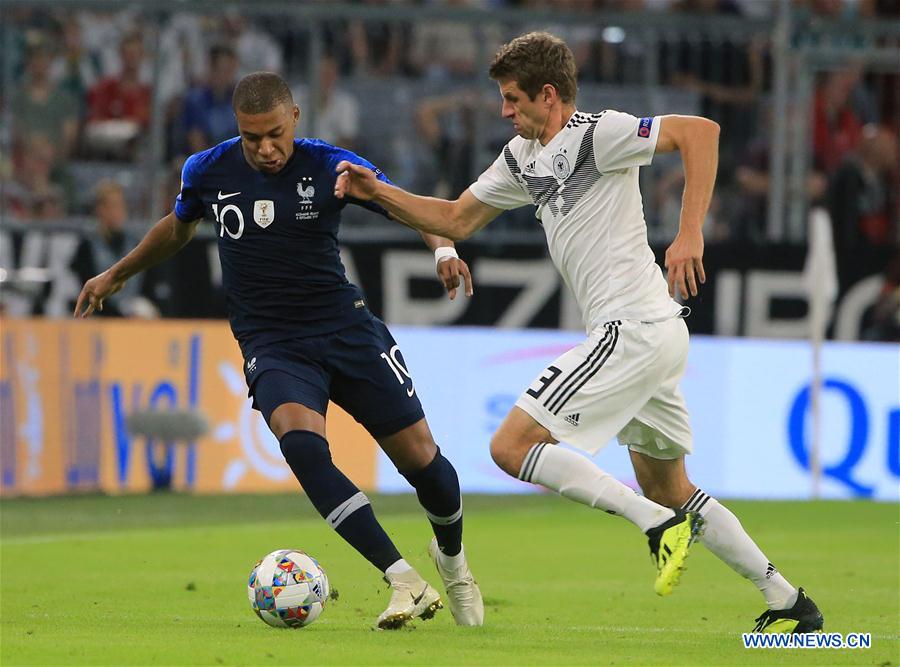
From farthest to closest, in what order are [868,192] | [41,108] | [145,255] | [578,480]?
[868,192], [41,108], [145,255], [578,480]

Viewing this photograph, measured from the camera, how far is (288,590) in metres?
7.35

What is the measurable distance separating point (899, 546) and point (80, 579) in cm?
589

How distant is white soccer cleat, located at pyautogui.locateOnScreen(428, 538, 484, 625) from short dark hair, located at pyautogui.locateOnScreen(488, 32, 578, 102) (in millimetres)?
2180

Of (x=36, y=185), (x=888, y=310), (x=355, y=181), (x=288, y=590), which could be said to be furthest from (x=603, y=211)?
(x=36, y=185)

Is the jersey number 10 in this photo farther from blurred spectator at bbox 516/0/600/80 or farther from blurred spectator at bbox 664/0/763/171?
blurred spectator at bbox 664/0/763/171

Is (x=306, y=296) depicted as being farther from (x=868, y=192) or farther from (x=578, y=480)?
(x=868, y=192)

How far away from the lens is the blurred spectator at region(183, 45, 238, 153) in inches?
677

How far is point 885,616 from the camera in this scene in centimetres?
831

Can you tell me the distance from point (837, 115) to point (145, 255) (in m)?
11.0

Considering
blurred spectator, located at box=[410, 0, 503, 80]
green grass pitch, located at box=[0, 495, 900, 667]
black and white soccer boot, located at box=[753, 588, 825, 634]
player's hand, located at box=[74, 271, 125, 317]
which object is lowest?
green grass pitch, located at box=[0, 495, 900, 667]

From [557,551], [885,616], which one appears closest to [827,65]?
[557,551]

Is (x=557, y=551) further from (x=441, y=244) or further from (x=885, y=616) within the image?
(x=441, y=244)

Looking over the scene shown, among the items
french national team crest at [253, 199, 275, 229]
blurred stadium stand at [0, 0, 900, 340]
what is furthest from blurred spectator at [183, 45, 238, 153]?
french national team crest at [253, 199, 275, 229]

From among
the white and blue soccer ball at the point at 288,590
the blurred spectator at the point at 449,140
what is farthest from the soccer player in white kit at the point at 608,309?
the blurred spectator at the point at 449,140
